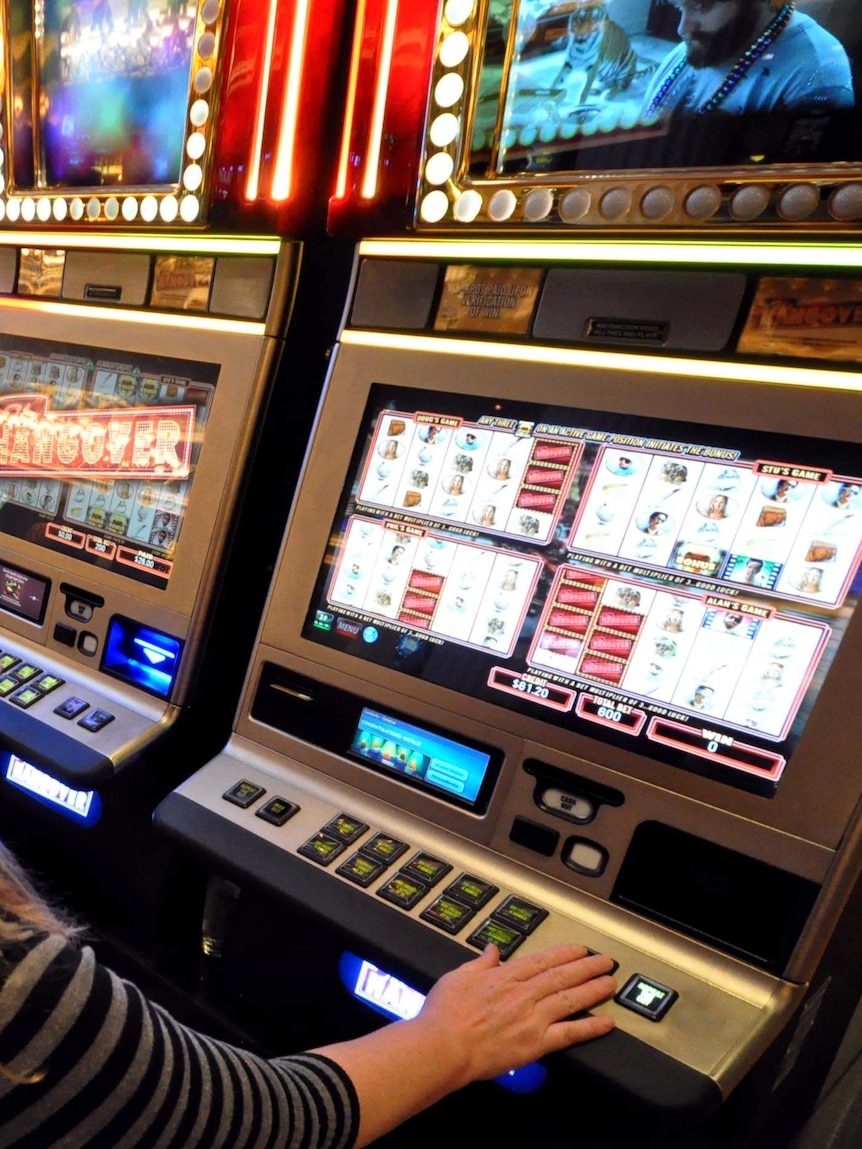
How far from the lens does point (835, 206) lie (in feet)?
3.91

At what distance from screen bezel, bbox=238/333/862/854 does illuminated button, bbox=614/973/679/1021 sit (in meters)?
0.26

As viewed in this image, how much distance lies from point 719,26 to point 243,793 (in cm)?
142

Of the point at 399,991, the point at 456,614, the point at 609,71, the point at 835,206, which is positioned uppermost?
the point at 609,71

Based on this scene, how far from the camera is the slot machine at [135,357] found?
1.87 m

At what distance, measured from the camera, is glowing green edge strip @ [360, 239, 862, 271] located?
1276 mm

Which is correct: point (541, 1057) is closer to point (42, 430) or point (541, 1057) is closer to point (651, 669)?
point (651, 669)

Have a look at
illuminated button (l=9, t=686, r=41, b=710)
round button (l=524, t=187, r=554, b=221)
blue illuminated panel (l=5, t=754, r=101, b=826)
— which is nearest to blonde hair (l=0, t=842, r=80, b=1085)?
illuminated button (l=9, t=686, r=41, b=710)

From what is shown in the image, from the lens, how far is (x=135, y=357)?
218 cm

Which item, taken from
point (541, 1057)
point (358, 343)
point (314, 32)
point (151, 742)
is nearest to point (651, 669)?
point (541, 1057)

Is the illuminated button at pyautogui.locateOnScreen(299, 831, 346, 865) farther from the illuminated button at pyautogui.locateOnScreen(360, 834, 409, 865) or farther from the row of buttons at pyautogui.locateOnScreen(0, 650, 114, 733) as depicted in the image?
the row of buttons at pyautogui.locateOnScreen(0, 650, 114, 733)

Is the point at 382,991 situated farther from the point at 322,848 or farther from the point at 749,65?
the point at 749,65

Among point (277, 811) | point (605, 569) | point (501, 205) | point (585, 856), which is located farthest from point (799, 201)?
point (277, 811)

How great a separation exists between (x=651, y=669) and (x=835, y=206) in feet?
2.26

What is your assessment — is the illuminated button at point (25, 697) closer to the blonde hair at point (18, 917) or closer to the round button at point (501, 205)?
the blonde hair at point (18, 917)
